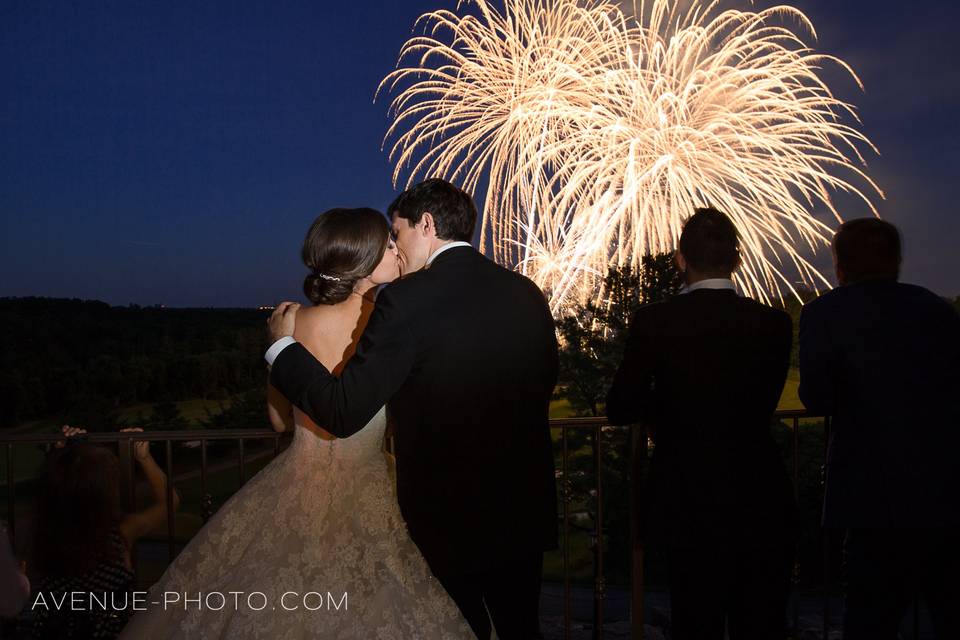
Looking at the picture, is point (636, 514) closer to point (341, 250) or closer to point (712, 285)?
point (712, 285)

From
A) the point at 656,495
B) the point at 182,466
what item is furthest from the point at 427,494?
the point at 182,466

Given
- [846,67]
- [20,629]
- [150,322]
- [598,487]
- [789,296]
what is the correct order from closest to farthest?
1. [598,487]
2. [20,629]
3. [846,67]
4. [789,296]
5. [150,322]

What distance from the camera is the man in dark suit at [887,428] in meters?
2.16

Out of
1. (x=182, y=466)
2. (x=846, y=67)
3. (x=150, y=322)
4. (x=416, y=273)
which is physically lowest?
(x=182, y=466)

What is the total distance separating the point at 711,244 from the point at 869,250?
1.84 feet

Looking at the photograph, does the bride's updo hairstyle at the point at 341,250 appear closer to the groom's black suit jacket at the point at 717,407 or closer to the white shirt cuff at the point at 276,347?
the white shirt cuff at the point at 276,347

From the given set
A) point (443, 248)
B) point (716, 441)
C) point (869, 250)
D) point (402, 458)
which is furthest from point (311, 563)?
point (869, 250)

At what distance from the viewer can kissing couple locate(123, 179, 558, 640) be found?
181cm

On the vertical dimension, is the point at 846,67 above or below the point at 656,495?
→ above

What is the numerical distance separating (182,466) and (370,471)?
55.0 m

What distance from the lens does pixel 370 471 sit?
2252mm

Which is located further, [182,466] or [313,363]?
[182,466]

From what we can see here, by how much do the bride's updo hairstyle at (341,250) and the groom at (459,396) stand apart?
0.24 ft

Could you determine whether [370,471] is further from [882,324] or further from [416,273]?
[882,324]
